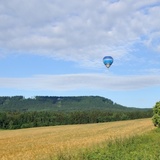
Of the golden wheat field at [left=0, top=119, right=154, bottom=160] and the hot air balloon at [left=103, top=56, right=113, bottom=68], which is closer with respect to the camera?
the golden wheat field at [left=0, top=119, right=154, bottom=160]

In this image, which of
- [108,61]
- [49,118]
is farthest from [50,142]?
[49,118]

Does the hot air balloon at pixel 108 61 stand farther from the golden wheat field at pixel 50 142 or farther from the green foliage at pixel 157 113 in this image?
the green foliage at pixel 157 113

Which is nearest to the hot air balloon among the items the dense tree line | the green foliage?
the green foliage

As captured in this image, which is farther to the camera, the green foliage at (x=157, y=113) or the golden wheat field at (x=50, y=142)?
the green foliage at (x=157, y=113)

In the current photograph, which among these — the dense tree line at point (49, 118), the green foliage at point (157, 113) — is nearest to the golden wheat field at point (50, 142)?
the green foliage at point (157, 113)

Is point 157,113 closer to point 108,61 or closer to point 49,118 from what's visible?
point 108,61

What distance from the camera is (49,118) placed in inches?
4830

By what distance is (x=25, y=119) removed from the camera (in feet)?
385

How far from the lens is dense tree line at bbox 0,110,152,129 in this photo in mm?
113188

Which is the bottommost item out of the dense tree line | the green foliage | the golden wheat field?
the golden wheat field

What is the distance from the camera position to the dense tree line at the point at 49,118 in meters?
113

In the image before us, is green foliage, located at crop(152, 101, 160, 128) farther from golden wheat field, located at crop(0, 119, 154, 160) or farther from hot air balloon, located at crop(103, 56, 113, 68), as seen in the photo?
hot air balloon, located at crop(103, 56, 113, 68)

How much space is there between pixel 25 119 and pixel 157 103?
6997 cm

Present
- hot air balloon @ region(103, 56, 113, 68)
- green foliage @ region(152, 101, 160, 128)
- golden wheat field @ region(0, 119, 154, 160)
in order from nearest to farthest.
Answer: golden wheat field @ region(0, 119, 154, 160) → hot air balloon @ region(103, 56, 113, 68) → green foliage @ region(152, 101, 160, 128)
